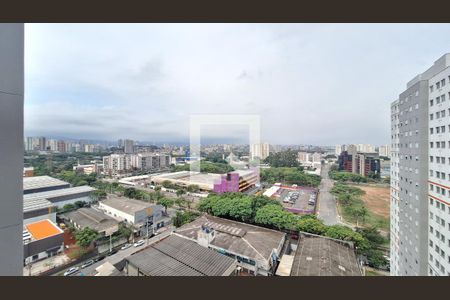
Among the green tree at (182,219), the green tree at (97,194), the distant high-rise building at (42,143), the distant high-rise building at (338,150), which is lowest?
the green tree at (182,219)

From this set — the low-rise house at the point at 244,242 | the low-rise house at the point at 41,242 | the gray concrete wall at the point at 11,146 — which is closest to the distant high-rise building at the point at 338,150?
the low-rise house at the point at 244,242

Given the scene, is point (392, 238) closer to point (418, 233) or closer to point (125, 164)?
point (418, 233)

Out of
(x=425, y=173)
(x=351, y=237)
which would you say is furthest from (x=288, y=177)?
(x=425, y=173)

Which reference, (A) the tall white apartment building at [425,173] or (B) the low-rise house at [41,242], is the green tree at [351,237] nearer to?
(A) the tall white apartment building at [425,173]

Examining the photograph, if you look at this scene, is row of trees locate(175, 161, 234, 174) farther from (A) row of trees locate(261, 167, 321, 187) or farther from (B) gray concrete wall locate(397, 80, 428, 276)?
(B) gray concrete wall locate(397, 80, 428, 276)

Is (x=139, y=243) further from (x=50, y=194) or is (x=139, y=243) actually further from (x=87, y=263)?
(x=50, y=194)

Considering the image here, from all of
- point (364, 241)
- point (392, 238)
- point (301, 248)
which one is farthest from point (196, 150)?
point (392, 238)
